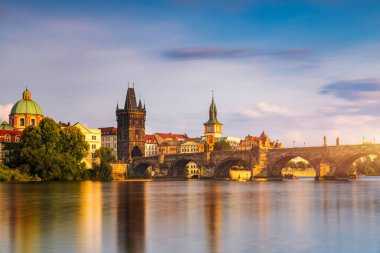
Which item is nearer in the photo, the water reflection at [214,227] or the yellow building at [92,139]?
the water reflection at [214,227]

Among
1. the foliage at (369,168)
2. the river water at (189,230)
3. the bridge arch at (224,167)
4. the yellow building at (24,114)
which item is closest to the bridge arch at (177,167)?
the bridge arch at (224,167)

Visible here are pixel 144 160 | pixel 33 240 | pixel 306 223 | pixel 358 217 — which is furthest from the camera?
pixel 144 160

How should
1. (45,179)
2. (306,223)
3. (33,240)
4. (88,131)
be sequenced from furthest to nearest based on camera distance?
(88,131) → (45,179) → (306,223) → (33,240)

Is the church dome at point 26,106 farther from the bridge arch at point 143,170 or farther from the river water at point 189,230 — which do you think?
the river water at point 189,230

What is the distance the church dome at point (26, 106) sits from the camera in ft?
458

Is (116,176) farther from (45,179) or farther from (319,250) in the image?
(319,250)

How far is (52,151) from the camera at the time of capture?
9250 centimetres

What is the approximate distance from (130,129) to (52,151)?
3763 inches

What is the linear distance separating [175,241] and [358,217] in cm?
1269

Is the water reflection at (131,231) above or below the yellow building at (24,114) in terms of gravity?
below

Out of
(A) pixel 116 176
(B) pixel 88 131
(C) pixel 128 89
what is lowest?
(A) pixel 116 176

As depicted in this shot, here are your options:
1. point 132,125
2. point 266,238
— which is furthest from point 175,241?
point 132,125

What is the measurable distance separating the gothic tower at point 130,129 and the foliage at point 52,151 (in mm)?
85818

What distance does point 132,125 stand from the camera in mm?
188875
